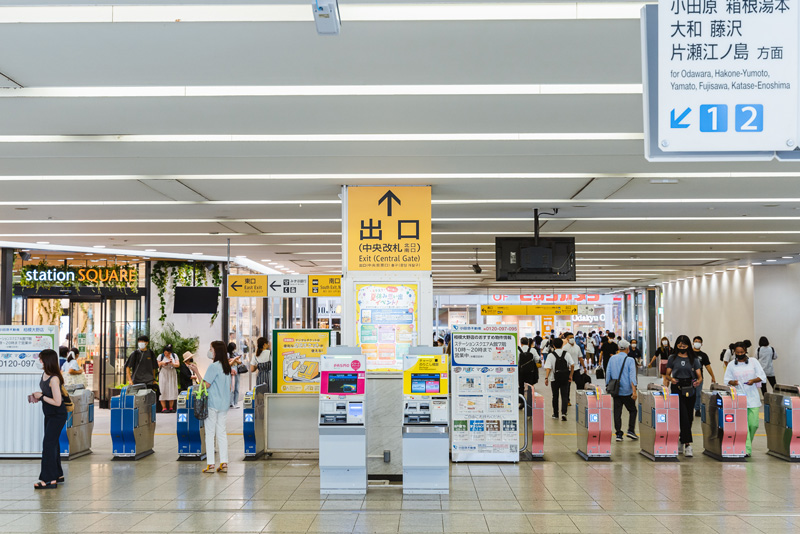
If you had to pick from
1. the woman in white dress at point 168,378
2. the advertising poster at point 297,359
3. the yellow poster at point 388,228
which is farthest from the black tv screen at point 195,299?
the yellow poster at point 388,228

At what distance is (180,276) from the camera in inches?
724

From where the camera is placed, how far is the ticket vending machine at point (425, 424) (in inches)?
308

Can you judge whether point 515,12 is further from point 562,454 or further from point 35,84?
point 562,454

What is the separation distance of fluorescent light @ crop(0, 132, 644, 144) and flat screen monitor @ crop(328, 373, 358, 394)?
252 cm

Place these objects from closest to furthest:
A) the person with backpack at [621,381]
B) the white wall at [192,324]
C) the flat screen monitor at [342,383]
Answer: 1. the flat screen monitor at [342,383]
2. the person with backpack at [621,381]
3. the white wall at [192,324]

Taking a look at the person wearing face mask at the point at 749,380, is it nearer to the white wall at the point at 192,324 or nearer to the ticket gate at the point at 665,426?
the ticket gate at the point at 665,426

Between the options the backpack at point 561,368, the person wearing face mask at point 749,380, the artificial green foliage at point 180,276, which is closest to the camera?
the person wearing face mask at point 749,380

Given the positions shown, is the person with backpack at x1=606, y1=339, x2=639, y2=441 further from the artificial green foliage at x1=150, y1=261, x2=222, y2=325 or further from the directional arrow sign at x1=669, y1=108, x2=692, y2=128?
the artificial green foliage at x1=150, y1=261, x2=222, y2=325

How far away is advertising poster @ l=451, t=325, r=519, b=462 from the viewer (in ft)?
32.1

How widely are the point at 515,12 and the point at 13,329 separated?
349 inches

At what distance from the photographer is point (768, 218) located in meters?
11.8

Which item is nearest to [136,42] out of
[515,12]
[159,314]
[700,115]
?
[515,12]

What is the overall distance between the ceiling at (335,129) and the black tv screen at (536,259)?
52 centimetres

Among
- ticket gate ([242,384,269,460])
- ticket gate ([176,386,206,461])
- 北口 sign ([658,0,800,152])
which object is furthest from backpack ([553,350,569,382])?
北口 sign ([658,0,800,152])
